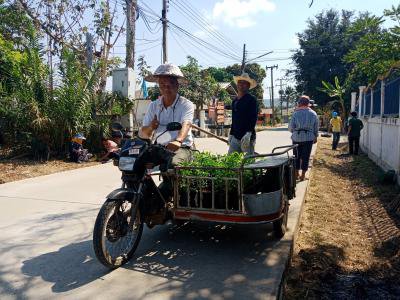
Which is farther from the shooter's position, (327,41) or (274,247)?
(327,41)

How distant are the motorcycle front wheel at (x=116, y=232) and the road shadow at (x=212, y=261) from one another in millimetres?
155

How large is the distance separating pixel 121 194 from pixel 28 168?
6.60m

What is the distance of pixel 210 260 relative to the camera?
3.85 metres

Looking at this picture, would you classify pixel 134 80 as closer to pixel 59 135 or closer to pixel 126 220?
pixel 59 135

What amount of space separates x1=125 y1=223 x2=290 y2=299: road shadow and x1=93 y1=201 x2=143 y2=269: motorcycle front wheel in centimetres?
16

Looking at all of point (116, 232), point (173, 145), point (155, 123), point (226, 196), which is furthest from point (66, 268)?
point (155, 123)

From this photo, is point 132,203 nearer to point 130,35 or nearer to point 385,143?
point 385,143

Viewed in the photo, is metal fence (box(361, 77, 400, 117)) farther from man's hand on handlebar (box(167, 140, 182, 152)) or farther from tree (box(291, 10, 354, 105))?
tree (box(291, 10, 354, 105))

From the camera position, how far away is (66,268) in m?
3.66

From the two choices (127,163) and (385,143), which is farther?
(385,143)

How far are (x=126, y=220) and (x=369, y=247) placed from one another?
109 inches

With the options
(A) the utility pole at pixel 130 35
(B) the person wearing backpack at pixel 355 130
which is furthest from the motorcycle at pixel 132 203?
(A) the utility pole at pixel 130 35

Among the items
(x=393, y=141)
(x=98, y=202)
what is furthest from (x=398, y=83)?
(x=98, y=202)

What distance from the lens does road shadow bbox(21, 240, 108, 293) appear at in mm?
3371
